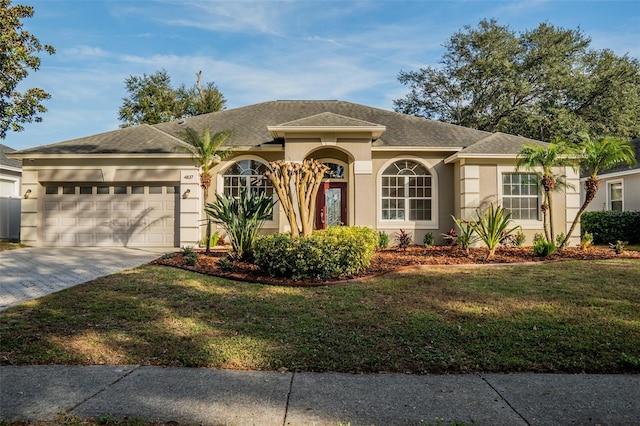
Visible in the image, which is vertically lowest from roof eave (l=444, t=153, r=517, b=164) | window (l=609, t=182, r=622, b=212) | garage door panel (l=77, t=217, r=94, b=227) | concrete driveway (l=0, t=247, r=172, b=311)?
concrete driveway (l=0, t=247, r=172, b=311)

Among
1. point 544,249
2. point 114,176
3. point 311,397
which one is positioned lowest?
point 311,397

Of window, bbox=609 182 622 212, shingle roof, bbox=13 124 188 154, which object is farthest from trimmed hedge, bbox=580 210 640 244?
shingle roof, bbox=13 124 188 154

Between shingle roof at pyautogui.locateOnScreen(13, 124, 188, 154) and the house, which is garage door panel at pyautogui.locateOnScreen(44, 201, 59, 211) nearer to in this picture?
shingle roof at pyautogui.locateOnScreen(13, 124, 188, 154)

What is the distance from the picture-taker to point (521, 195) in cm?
1497

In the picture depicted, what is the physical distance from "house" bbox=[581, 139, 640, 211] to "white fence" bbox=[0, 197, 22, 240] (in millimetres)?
25683

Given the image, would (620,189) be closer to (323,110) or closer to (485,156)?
(485,156)

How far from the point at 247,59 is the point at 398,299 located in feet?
49.7

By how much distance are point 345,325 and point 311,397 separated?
6.73ft

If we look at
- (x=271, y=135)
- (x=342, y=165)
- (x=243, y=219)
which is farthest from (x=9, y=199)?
(x=342, y=165)

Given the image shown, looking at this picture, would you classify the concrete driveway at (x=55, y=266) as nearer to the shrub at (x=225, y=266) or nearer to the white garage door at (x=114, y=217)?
the white garage door at (x=114, y=217)

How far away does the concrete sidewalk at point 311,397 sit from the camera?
10.5 ft

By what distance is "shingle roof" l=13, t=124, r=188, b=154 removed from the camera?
581 inches

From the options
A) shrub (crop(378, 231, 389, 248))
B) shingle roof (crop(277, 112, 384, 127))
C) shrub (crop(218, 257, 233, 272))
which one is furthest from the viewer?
shrub (crop(378, 231, 389, 248))

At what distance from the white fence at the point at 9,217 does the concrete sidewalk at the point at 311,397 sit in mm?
17692
